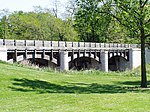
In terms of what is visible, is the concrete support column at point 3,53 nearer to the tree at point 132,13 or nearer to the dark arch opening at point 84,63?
the tree at point 132,13

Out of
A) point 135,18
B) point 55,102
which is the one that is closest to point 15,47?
point 135,18

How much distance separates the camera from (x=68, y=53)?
4728 centimetres

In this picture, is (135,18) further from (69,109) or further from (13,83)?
(69,109)

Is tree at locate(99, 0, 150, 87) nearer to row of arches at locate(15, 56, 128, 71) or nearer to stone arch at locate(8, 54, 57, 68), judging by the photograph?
stone arch at locate(8, 54, 57, 68)

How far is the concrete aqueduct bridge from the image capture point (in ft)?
119

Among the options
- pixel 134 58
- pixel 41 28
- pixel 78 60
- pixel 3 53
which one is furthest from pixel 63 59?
pixel 41 28

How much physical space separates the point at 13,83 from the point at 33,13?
63.1 m

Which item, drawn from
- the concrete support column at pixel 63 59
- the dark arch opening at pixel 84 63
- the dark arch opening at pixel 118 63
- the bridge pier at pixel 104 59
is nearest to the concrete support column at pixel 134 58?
the dark arch opening at pixel 118 63

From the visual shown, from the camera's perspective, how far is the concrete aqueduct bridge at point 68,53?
119 feet

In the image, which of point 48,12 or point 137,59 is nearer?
point 137,59

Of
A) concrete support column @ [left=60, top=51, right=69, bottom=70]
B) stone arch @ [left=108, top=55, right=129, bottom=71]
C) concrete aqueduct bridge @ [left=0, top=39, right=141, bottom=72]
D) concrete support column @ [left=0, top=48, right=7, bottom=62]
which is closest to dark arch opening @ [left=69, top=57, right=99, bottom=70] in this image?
concrete aqueduct bridge @ [left=0, top=39, right=141, bottom=72]

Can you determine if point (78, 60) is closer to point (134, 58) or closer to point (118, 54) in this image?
point (118, 54)

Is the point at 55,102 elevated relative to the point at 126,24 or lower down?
lower down

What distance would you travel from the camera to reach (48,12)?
76938 millimetres
